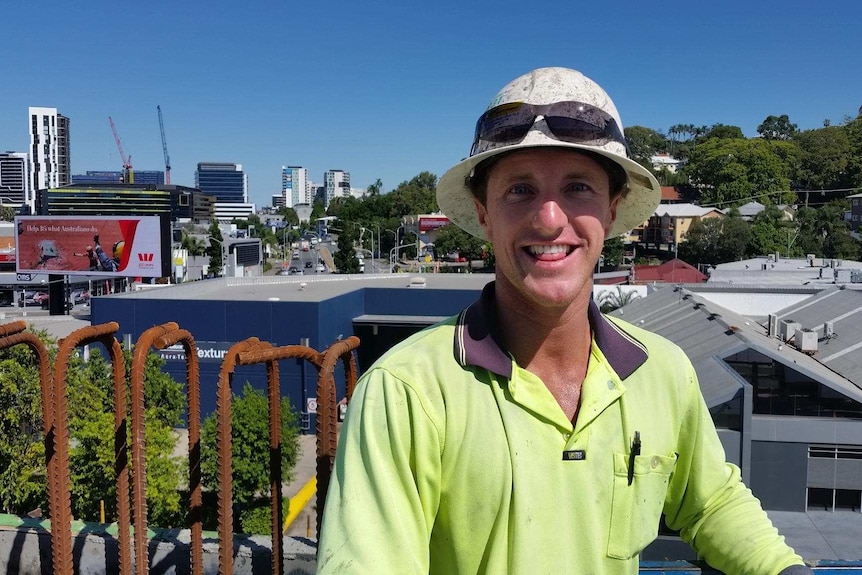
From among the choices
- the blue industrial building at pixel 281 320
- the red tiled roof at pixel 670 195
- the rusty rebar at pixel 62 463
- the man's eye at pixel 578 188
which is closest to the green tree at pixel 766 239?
the red tiled roof at pixel 670 195

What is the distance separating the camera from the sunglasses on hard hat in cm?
197

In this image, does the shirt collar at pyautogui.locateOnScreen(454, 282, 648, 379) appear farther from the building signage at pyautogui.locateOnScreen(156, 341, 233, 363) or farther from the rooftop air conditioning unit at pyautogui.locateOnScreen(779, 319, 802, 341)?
the building signage at pyautogui.locateOnScreen(156, 341, 233, 363)

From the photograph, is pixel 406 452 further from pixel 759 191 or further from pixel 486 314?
pixel 759 191

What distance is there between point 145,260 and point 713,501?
3603 cm

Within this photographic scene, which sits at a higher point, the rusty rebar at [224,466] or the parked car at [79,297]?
the rusty rebar at [224,466]

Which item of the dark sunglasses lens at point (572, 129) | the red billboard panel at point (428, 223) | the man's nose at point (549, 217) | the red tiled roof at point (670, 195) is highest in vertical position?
the red tiled roof at point (670, 195)

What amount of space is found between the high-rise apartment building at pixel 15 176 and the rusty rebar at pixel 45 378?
8202 inches

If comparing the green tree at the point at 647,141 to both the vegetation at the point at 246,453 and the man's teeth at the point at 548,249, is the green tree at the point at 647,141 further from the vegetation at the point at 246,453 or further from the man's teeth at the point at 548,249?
the man's teeth at the point at 548,249

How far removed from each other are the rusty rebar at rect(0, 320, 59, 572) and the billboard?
1278 inches

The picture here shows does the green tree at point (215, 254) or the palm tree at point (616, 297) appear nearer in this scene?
the palm tree at point (616, 297)

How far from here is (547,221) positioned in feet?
6.42

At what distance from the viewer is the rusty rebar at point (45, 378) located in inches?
147

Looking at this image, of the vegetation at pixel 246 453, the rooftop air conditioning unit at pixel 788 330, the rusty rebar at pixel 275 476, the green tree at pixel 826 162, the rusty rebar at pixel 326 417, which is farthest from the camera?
the green tree at pixel 826 162

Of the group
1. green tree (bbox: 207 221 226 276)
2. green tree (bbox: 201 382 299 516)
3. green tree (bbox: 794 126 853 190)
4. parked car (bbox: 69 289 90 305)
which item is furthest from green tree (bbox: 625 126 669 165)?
green tree (bbox: 201 382 299 516)
